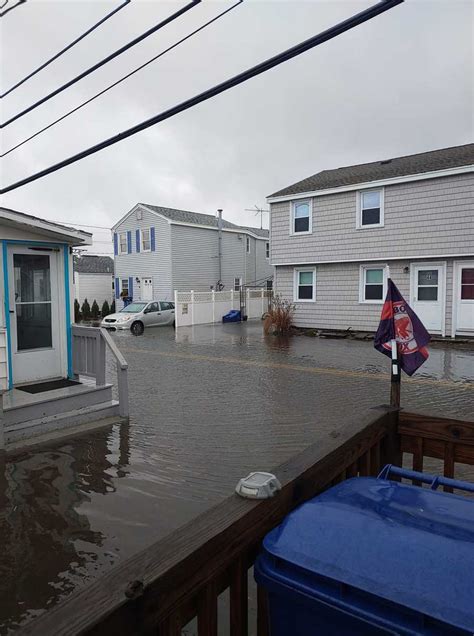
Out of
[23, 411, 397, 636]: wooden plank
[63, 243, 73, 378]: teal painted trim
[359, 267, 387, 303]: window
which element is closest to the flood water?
[63, 243, 73, 378]: teal painted trim

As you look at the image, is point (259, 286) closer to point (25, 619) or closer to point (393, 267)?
point (393, 267)

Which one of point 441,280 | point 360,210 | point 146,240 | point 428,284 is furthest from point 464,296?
point 146,240

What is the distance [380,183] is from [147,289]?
15.9m

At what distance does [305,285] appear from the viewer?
723 inches

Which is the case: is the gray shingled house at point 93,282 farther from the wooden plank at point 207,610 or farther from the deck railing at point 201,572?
the wooden plank at point 207,610

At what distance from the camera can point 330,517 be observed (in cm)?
159

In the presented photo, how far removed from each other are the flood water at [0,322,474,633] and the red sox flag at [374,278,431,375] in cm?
189

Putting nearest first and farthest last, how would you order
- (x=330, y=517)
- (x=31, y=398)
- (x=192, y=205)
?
(x=330, y=517) < (x=31, y=398) < (x=192, y=205)

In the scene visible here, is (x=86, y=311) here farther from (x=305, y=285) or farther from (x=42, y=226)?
(x=42, y=226)

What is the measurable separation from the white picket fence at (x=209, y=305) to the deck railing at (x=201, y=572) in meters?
18.7

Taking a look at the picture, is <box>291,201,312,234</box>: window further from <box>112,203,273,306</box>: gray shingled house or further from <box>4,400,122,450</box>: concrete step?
<box>4,400,122,450</box>: concrete step

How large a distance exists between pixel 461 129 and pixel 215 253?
16434 mm

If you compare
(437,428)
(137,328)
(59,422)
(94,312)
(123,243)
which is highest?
(123,243)

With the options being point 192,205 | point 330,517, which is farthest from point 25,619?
point 192,205
